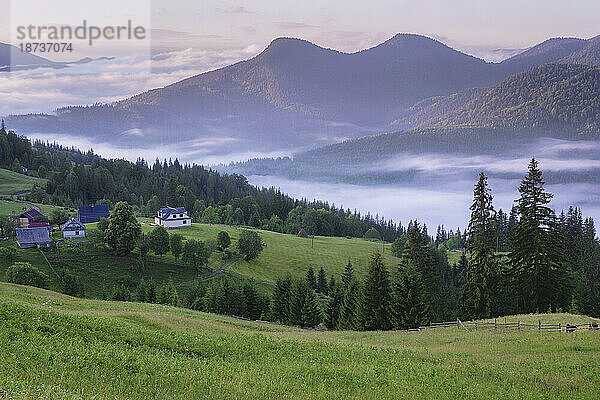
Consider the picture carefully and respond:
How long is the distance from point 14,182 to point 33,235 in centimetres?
10976

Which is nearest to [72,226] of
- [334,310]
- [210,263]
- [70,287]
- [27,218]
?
Result: [27,218]

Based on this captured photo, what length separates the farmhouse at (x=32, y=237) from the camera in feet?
289

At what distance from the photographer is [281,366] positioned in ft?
64.7

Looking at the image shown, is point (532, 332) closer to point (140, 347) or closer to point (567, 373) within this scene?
point (567, 373)

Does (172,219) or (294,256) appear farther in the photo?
(172,219)

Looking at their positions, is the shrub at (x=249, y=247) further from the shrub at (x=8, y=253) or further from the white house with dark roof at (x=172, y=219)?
the shrub at (x=8, y=253)

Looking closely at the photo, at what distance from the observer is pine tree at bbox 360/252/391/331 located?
53.1m

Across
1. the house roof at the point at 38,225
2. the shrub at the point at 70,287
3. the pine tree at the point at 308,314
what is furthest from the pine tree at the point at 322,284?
the house roof at the point at 38,225

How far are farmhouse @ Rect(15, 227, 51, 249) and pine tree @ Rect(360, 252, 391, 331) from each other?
67.0m

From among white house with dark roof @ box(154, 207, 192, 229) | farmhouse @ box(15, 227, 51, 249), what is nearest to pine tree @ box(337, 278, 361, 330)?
farmhouse @ box(15, 227, 51, 249)

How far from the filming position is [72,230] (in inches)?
3905

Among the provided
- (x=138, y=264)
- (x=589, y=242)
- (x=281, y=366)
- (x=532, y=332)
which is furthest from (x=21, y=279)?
(x=589, y=242)

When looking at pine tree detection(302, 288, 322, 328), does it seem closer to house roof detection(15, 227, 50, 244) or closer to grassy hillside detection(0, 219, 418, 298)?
grassy hillside detection(0, 219, 418, 298)

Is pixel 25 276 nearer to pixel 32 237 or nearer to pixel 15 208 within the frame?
pixel 32 237
